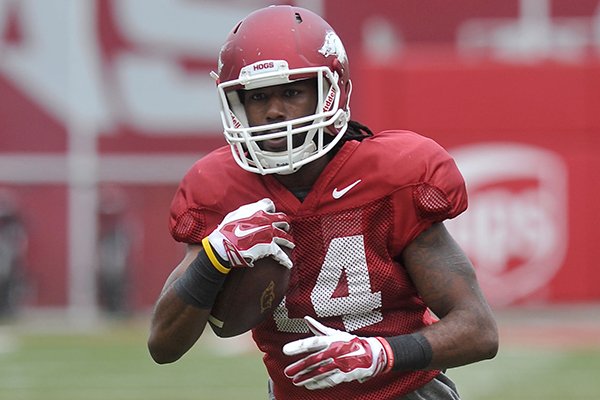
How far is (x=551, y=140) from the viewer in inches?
461

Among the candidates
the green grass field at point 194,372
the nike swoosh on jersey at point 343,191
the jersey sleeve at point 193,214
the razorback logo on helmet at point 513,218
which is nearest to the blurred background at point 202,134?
the razorback logo on helmet at point 513,218

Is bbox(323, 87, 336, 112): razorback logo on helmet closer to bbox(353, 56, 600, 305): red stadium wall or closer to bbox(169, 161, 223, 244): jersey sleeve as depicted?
bbox(169, 161, 223, 244): jersey sleeve

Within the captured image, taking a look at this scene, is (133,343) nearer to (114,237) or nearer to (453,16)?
(114,237)

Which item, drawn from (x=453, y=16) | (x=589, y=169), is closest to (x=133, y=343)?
(x=589, y=169)

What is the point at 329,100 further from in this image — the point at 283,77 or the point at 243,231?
the point at 243,231

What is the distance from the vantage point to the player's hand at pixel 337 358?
10.0 feet

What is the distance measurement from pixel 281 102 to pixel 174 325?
60cm

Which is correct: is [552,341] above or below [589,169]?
below

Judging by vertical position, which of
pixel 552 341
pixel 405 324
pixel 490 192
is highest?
pixel 405 324

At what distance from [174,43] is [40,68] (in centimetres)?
132

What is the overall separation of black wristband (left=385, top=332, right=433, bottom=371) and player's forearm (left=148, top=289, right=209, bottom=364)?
0.46 meters

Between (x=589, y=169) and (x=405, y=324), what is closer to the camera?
(x=405, y=324)

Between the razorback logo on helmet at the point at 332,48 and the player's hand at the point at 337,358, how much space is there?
0.74 meters

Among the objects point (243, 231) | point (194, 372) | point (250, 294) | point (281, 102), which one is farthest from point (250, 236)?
point (194, 372)
